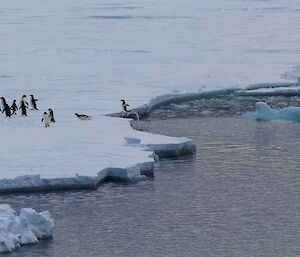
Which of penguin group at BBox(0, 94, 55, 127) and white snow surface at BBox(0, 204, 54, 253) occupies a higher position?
penguin group at BBox(0, 94, 55, 127)

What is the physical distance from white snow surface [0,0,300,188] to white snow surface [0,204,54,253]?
92.8 inches

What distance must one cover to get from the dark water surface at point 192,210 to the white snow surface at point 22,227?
0.16 metres

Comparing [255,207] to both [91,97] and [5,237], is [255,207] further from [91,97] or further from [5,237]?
[91,97]

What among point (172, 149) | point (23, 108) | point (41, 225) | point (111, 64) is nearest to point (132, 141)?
point (172, 149)

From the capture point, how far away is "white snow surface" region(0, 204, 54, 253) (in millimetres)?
10773

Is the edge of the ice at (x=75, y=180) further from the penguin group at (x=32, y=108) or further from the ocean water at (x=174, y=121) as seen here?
the penguin group at (x=32, y=108)

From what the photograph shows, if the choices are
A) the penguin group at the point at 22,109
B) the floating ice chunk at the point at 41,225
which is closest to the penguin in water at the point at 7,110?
the penguin group at the point at 22,109

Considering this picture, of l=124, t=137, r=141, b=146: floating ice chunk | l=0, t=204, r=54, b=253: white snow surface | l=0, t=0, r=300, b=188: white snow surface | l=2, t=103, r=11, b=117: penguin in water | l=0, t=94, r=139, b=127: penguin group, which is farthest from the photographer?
l=2, t=103, r=11, b=117: penguin in water

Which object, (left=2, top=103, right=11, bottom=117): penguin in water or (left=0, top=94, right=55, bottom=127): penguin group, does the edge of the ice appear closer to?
(left=0, top=94, right=55, bottom=127): penguin group

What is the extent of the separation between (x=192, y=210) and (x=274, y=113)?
8.71m

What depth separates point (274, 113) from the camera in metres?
20.4

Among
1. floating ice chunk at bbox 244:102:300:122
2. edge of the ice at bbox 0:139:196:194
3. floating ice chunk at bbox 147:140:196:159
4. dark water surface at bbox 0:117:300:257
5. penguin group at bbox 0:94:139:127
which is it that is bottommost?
dark water surface at bbox 0:117:300:257

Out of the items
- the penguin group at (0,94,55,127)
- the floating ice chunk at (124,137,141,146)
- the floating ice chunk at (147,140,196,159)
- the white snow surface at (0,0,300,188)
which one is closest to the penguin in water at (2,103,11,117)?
the penguin group at (0,94,55,127)

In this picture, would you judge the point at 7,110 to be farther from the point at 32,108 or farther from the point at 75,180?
the point at 75,180
